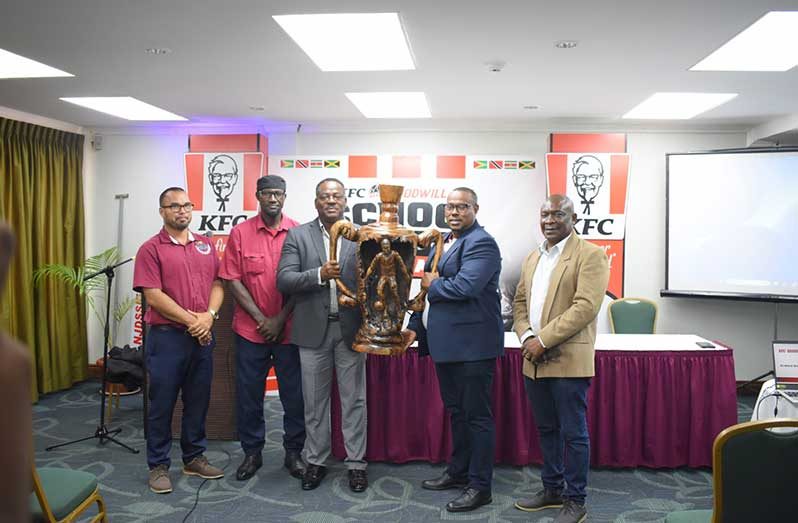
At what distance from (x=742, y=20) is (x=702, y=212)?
2.96 metres

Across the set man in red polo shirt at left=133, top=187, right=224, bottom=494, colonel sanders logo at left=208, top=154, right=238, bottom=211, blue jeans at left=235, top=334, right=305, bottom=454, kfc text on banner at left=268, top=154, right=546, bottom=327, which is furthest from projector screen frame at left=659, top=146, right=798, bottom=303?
man in red polo shirt at left=133, top=187, right=224, bottom=494

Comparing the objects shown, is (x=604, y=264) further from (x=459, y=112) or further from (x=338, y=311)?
(x=459, y=112)

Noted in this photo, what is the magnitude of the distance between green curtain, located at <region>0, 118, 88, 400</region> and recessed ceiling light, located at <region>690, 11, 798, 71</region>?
5.28 meters

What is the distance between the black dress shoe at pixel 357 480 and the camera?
10.6 feet

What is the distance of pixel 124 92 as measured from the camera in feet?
14.6

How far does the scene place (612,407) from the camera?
11.7ft

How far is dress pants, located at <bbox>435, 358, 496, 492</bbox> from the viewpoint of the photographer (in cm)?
294

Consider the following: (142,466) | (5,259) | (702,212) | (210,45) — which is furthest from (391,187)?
(702,212)

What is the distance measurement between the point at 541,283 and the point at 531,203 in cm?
275

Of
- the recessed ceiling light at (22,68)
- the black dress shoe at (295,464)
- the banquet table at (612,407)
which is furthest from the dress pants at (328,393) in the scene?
the recessed ceiling light at (22,68)

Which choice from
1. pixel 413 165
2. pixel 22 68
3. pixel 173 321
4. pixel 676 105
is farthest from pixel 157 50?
pixel 676 105

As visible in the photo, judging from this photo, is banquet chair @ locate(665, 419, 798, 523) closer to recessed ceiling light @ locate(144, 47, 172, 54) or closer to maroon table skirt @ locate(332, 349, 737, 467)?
maroon table skirt @ locate(332, 349, 737, 467)

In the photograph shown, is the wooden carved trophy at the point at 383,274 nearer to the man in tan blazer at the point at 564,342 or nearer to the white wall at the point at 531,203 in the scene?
the man in tan blazer at the point at 564,342

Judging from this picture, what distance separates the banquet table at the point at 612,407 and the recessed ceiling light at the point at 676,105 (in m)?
2.04
